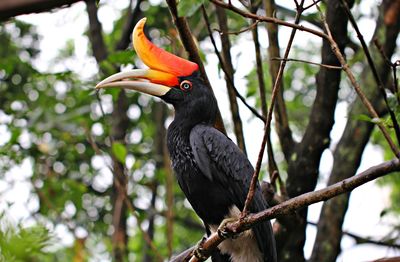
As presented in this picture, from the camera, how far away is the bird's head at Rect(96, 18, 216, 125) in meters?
4.11

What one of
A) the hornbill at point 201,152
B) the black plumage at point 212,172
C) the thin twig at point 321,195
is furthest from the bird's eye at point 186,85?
the thin twig at point 321,195

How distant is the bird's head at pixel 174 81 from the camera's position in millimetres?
4105

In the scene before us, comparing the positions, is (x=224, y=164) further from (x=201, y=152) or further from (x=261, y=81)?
(x=261, y=81)

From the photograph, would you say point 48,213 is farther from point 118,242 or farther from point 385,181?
point 385,181

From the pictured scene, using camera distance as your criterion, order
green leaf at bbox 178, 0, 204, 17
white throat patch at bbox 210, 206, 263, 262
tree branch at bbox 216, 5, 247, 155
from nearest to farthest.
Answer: green leaf at bbox 178, 0, 204, 17 < white throat patch at bbox 210, 206, 263, 262 < tree branch at bbox 216, 5, 247, 155

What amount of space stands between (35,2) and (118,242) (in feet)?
15.1

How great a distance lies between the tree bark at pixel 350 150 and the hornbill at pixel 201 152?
0.77 metres

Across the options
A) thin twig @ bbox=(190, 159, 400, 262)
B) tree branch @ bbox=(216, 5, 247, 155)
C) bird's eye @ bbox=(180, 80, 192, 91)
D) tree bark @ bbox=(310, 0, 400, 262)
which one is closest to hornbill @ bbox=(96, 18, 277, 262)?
bird's eye @ bbox=(180, 80, 192, 91)

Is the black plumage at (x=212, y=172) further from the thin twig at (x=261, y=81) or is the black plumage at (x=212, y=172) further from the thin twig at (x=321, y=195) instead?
the thin twig at (x=321, y=195)

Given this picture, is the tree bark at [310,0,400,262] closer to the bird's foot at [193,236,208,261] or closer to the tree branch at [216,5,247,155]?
the tree branch at [216,5,247,155]

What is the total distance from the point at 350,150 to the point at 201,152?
137 centimetres

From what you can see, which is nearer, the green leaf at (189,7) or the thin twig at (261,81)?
the green leaf at (189,7)

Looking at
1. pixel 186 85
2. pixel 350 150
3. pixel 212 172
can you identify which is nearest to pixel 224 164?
pixel 212 172

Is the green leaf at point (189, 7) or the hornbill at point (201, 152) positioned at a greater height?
the green leaf at point (189, 7)
